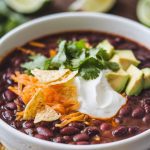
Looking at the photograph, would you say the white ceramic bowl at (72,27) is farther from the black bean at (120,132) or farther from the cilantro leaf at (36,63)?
Answer: the black bean at (120,132)

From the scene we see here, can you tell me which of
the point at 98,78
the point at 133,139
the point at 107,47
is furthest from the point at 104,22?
the point at 133,139

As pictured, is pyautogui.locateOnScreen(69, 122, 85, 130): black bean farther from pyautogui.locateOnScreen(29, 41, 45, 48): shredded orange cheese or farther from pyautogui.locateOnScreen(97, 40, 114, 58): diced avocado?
pyautogui.locateOnScreen(29, 41, 45, 48): shredded orange cheese

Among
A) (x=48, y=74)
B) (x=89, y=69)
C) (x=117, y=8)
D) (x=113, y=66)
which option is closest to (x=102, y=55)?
(x=113, y=66)

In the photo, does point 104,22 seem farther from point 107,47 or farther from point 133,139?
point 133,139

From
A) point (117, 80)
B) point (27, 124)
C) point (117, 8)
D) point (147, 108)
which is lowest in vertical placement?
point (117, 8)

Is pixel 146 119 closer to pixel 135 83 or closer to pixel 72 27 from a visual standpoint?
pixel 135 83

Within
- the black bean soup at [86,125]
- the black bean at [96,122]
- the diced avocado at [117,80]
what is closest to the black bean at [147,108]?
the black bean soup at [86,125]
